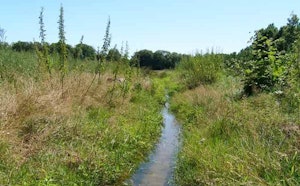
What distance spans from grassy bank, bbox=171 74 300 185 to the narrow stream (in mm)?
349

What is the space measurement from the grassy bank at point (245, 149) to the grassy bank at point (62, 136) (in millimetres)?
1278

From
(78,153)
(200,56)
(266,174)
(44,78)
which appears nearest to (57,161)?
(78,153)

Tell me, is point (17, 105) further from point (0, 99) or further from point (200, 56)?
point (200, 56)

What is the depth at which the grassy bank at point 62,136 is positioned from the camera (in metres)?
5.69

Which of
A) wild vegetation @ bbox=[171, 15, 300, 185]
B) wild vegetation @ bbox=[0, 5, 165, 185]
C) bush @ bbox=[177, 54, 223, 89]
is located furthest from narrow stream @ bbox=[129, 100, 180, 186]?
bush @ bbox=[177, 54, 223, 89]

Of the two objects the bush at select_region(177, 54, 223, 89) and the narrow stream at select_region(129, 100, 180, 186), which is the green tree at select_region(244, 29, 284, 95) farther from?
the bush at select_region(177, 54, 223, 89)

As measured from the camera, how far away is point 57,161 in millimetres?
6105

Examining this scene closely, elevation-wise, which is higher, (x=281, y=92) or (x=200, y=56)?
(x=200, y=56)

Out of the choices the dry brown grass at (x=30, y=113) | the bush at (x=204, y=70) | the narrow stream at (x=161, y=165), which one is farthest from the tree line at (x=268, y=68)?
the bush at (x=204, y=70)

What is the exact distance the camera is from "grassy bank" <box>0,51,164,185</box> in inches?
224

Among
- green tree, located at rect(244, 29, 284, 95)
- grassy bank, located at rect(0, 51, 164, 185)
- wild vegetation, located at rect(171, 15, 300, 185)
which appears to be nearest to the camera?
wild vegetation, located at rect(171, 15, 300, 185)

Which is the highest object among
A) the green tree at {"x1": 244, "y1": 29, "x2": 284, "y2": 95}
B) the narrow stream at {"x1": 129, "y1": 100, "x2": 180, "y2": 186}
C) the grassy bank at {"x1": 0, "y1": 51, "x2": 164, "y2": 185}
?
the green tree at {"x1": 244, "y1": 29, "x2": 284, "y2": 95}

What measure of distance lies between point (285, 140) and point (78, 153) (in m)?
3.60

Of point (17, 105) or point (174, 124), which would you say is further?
point (174, 124)
